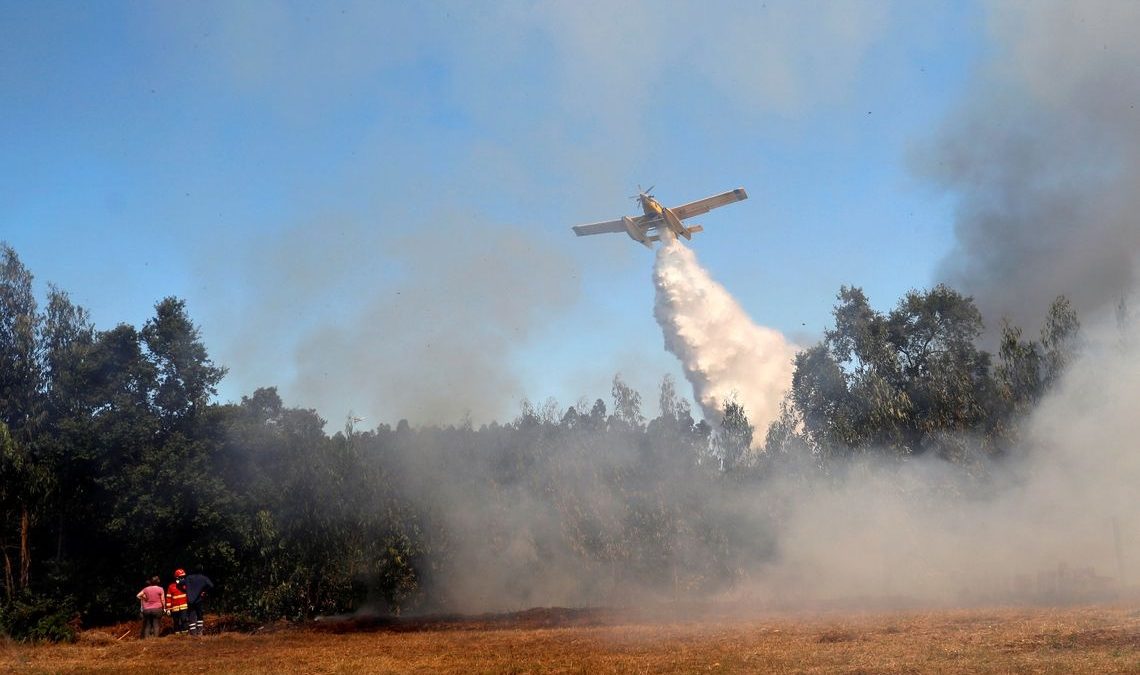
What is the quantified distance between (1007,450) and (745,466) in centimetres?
890

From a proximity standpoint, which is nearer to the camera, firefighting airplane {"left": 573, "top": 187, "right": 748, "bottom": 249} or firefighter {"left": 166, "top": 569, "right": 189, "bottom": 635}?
firefighter {"left": 166, "top": 569, "right": 189, "bottom": 635}

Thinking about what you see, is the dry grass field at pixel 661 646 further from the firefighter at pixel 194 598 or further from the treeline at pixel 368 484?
the treeline at pixel 368 484

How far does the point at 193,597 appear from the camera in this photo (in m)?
26.4

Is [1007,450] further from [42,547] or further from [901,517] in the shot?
[42,547]

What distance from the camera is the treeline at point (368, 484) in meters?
31.3

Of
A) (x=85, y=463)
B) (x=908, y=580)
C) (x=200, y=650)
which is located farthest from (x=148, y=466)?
(x=908, y=580)

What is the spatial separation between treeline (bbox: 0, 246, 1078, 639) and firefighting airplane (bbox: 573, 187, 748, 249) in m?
8.50

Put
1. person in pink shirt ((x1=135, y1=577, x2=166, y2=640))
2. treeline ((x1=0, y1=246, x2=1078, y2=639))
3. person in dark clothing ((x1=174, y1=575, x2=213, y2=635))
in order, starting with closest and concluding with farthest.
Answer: person in pink shirt ((x1=135, y1=577, x2=166, y2=640)) < person in dark clothing ((x1=174, y1=575, x2=213, y2=635)) < treeline ((x1=0, y1=246, x2=1078, y2=639))

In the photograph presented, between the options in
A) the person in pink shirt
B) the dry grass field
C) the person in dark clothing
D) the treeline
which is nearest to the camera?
the dry grass field

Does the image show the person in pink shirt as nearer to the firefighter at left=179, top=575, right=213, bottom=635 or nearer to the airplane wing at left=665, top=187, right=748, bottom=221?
the firefighter at left=179, top=575, right=213, bottom=635

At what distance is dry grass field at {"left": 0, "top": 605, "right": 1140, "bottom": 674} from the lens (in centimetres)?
1440

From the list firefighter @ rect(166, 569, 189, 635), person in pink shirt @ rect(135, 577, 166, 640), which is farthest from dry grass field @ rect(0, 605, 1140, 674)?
firefighter @ rect(166, 569, 189, 635)

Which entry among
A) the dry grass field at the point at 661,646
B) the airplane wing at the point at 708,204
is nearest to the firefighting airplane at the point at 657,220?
the airplane wing at the point at 708,204

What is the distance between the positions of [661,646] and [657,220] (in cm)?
2468
